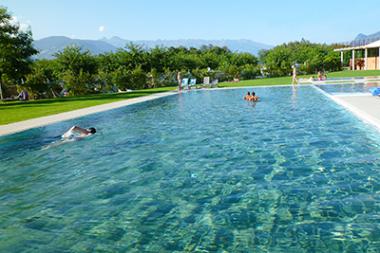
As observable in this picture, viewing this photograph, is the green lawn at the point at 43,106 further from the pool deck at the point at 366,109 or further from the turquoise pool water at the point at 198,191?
the pool deck at the point at 366,109

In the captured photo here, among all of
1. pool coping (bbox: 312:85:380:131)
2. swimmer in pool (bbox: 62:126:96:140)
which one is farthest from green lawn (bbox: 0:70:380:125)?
pool coping (bbox: 312:85:380:131)

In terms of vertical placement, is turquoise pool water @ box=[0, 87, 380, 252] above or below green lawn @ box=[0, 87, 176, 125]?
below

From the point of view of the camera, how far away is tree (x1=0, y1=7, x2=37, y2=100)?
81.2 ft

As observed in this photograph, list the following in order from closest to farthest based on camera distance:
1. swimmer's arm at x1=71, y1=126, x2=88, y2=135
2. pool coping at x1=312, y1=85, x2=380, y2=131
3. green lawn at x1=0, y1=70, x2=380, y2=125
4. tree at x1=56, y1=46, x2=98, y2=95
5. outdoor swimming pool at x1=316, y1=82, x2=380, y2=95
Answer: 1. pool coping at x1=312, y1=85, x2=380, y2=131
2. swimmer's arm at x1=71, y1=126, x2=88, y2=135
3. green lawn at x1=0, y1=70, x2=380, y2=125
4. outdoor swimming pool at x1=316, y1=82, x2=380, y2=95
5. tree at x1=56, y1=46, x2=98, y2=95

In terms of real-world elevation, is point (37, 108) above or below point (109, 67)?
below

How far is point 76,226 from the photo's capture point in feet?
15.3

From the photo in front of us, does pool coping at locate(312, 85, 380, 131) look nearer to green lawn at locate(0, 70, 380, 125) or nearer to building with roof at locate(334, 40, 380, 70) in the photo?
green lawn at locate(0, 70, 380, 125)

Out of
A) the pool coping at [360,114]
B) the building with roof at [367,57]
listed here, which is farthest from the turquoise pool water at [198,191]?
the building with roof at [367,57]

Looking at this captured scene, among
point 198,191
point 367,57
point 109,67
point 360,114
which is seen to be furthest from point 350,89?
point 367,57

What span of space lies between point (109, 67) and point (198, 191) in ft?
118

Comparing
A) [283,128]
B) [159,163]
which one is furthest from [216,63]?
[159,163]

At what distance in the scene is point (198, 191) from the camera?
5.66 meters

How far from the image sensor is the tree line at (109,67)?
2606 cm

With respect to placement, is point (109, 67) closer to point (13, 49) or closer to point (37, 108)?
point (13, 49)
